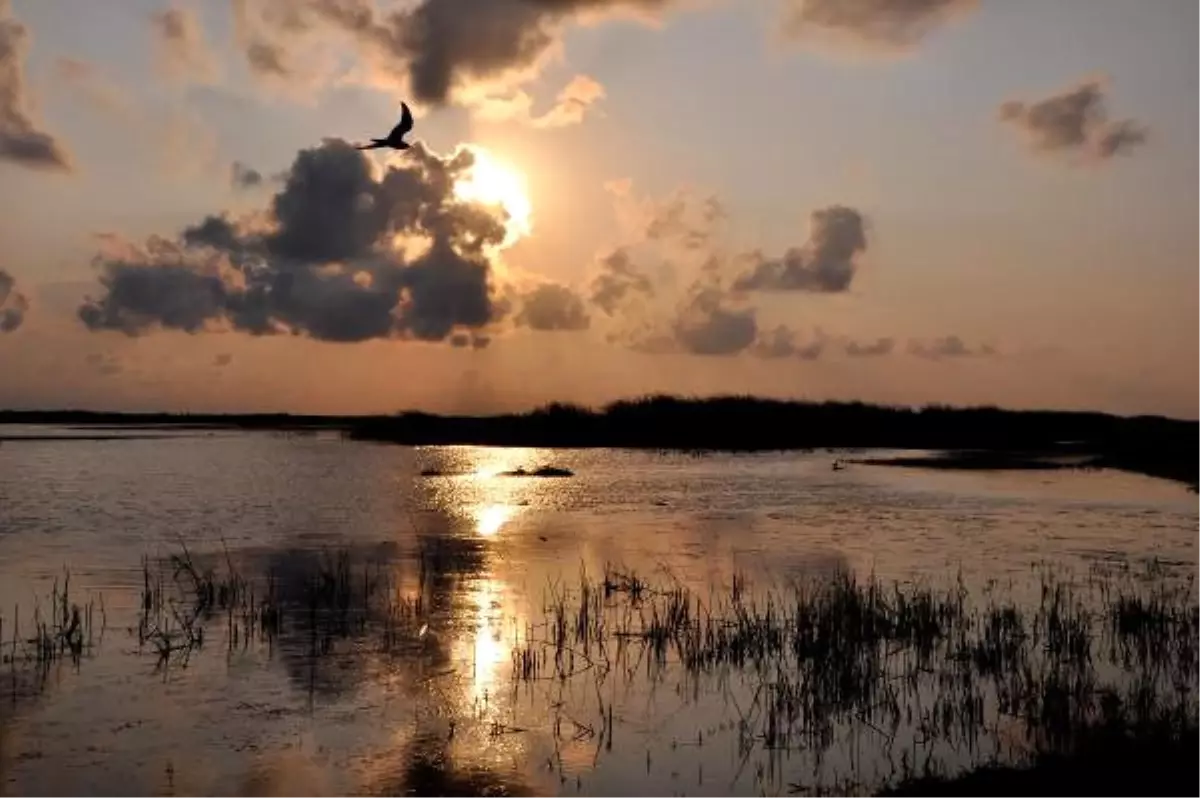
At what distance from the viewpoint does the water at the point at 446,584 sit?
46.6 ft

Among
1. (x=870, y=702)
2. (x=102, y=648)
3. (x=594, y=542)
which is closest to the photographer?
(x=870, y=702)

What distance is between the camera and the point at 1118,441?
10538cm

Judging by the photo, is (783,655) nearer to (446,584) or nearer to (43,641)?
(446,584)

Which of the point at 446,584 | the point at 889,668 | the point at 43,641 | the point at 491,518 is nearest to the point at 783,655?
the point at 889,668

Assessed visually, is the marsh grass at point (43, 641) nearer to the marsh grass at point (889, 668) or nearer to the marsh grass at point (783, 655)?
the marsh grass at point (783, 655)

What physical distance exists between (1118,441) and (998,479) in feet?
153

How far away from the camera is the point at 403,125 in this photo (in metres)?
15.4

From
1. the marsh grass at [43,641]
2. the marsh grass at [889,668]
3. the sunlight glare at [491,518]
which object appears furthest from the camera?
the sunlight glare at [491,518]

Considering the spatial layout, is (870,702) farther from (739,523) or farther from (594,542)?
(739,523)

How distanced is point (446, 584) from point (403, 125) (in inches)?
601

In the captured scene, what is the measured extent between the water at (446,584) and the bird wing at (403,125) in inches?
314

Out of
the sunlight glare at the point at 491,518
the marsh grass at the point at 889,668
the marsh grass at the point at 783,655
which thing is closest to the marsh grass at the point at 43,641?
the marsh grass at the point at 783,655

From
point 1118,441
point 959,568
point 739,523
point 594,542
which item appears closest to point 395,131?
point 959,568

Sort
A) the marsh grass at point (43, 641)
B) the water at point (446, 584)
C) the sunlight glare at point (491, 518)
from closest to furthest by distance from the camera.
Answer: the water at point (446, 584) < the marsh grass at point (43, 641) < the sunlight glare at point (491, 518)
